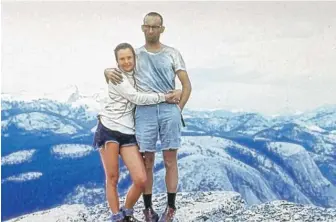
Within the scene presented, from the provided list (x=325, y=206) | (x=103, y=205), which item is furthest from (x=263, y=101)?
(x=103, y=205)

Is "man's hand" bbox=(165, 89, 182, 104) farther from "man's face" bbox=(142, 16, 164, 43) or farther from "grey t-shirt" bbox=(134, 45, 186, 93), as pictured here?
"man's face" bbox=(142, 16, 164, 43)

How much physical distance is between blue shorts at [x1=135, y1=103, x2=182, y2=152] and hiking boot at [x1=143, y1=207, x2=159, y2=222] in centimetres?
39

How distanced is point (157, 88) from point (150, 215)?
30.6 inches

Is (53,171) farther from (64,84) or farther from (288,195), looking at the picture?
(288,195)

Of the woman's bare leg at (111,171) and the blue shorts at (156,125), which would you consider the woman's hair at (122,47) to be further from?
the woman's bare leg at (111,171)

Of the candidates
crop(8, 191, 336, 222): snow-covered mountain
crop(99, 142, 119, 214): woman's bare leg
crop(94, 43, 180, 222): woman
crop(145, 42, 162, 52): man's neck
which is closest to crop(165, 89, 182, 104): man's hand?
crop(94, 43, 180, 222): woman

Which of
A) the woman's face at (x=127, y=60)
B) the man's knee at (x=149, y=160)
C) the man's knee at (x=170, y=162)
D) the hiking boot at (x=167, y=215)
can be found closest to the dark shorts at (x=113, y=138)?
the man's knee at (x=149, y=160)

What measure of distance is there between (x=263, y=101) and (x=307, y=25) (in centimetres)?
54

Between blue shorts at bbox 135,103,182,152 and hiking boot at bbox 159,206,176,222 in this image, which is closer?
blue shorts at bbox 135,103,182,152

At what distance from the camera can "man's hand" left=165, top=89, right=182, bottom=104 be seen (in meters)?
4.81

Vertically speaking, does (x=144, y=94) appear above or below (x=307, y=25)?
below

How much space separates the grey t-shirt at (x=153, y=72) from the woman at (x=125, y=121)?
0.04 metres

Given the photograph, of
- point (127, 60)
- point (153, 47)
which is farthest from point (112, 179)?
point (153, 47)

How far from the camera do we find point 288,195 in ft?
17.1
